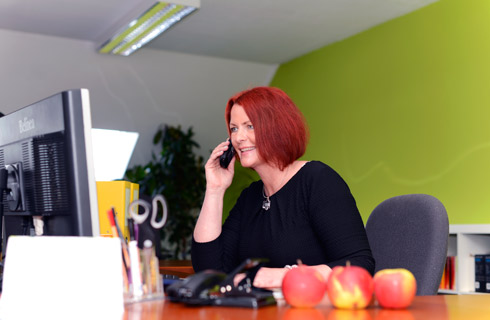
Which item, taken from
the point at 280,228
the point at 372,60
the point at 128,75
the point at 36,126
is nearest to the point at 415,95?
the point at 372,60

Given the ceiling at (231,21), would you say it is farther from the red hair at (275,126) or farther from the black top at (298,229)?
the black top at (298,229)

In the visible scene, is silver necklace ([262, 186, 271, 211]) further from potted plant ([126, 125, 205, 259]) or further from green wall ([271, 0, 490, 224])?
potted plant ([126, 125, 205, 259])

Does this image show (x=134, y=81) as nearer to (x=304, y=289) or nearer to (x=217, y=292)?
(x=217, y=292)

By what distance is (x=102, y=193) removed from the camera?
1.90m

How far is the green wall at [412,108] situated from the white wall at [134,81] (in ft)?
3.42

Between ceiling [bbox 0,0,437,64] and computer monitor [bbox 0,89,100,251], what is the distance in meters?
3.21

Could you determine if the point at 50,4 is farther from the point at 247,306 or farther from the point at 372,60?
the point at 247,306

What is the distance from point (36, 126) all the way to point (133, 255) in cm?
39

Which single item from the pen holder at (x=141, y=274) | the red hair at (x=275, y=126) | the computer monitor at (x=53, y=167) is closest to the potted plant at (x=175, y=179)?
the red hair at (x=275, y=126)

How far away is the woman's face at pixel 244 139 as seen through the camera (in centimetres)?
204

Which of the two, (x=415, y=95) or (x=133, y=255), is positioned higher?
(x=415, y=95)

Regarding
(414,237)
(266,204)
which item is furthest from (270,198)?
(414,237)

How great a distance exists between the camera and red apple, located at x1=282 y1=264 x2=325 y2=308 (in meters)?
1.17

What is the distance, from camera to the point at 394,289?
1.16 m
